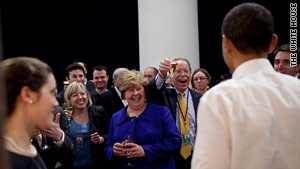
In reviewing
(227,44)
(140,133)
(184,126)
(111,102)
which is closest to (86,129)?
(111,102)

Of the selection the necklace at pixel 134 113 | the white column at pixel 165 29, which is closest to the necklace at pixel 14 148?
the necklace at pixel 134 113

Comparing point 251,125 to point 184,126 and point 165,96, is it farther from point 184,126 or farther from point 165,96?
point 165,96

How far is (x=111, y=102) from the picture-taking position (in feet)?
13.2

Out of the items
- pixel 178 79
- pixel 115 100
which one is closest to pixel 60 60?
pixel 115 100

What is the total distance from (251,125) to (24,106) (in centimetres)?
79

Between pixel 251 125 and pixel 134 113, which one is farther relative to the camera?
pixel 134 113

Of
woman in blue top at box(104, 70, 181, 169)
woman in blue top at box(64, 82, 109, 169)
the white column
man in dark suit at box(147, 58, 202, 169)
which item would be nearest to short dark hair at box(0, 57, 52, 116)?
woman in blue top at box(104, 70, 181, 169)

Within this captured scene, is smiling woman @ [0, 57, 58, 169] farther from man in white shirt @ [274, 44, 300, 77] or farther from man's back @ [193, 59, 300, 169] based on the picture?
man in white shirt @ [274, 44, 300, 77]

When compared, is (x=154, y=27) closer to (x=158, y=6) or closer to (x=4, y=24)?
(x=158, y=6)

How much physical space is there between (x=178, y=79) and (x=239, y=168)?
2.35m

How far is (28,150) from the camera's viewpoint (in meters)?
1.34

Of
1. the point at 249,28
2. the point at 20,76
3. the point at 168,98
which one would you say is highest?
the point at 249,28

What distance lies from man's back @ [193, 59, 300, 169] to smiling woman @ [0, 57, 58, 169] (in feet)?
1.89

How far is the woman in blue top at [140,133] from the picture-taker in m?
2.90
